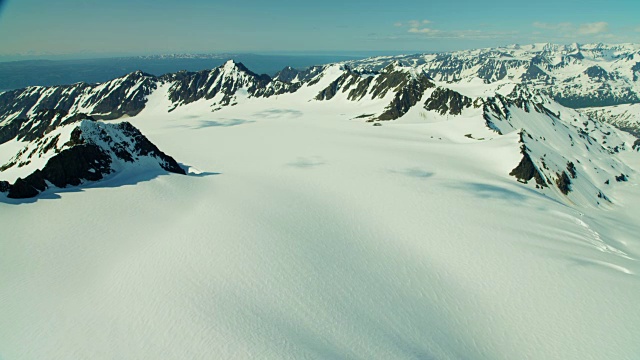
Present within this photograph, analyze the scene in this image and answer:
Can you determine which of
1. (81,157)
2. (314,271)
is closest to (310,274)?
(314,271)

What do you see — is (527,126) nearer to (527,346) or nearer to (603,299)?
(603,299)

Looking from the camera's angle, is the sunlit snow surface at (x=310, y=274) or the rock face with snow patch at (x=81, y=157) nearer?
the sunlit snow surface at (x=310, y=274)

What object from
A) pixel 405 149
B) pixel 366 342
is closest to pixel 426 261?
pixel 366 342

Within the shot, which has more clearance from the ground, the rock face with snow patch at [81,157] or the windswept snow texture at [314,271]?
the rock face with snow patch at [81,157]

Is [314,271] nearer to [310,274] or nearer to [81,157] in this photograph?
[310,274]

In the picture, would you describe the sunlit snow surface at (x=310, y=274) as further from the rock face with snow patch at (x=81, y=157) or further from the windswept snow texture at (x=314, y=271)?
the rock face with snow patch at (x=81, y=157)

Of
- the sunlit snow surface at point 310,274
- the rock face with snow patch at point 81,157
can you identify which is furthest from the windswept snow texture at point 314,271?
the rock face with snow patch at point 81,157

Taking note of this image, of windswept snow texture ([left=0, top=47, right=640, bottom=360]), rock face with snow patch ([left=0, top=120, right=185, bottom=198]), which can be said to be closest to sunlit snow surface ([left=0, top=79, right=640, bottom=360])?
windswept snow texture ([left=0, top=47, right=640, bottom=360])

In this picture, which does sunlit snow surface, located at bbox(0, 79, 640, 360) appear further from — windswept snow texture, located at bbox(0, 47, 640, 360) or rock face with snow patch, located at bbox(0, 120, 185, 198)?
rock face with snow patch, located at bbox(0, 120, 185, 198)
